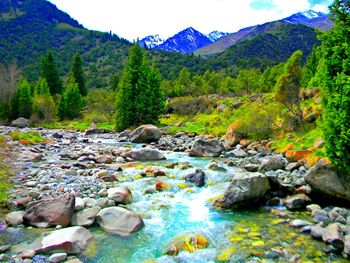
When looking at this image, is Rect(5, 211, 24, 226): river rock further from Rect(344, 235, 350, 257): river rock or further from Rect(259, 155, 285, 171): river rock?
Rect(259, 155, 285, 171): river rock

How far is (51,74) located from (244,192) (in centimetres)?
8234

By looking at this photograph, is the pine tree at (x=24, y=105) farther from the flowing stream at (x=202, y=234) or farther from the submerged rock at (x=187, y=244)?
the submerged rock at (x=187, y=244)

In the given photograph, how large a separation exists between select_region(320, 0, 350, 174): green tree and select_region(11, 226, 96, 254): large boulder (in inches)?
367

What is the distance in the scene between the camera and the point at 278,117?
1172 inches

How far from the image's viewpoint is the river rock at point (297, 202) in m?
12.1

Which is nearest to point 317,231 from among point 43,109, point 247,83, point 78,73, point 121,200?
point 121,200

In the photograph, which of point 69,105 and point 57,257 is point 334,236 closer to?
point 57,257

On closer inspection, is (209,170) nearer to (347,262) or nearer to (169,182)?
(169,182)

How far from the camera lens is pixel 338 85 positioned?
1152cm

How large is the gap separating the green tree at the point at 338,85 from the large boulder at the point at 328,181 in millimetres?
355

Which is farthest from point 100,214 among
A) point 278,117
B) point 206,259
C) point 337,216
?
point 278,117

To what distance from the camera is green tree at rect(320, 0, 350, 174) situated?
11117 millimetres

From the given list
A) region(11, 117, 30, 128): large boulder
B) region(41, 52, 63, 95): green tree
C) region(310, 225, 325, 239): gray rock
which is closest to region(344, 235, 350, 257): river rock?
region(310, 225, 325, 239): gray rock

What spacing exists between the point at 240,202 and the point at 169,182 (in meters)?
4.39
